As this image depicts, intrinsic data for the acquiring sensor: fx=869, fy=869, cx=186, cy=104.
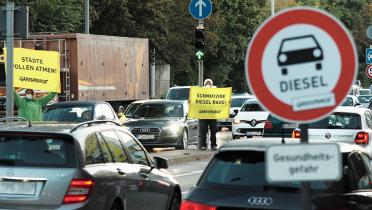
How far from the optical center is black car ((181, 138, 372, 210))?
22.8 ft

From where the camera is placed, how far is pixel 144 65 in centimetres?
3600

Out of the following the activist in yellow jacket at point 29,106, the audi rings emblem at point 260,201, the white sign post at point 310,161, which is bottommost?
the audi rings emblem at point 260,201

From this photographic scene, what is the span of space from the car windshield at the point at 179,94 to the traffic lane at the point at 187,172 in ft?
41.9

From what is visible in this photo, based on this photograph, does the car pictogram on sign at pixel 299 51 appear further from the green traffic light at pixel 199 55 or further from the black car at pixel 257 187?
the green traffic light at pixel 199 55

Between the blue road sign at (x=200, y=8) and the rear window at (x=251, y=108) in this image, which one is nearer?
the blue road sign at (x=200, y=8)

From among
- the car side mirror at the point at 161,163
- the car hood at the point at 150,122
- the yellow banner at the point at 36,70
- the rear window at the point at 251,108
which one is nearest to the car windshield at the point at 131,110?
the car hood at the point at 150,122

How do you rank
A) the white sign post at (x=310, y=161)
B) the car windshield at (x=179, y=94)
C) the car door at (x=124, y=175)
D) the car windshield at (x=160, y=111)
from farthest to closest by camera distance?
the car windshield at (x=179, y=94) → the car windshield at (x=160, y=111) → the car door at (x=124, y=175) → the white sign post at (x=310, y=161)

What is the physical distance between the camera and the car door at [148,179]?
9.69 metres

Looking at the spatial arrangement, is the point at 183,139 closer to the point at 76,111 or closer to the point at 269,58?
the point at 76,111

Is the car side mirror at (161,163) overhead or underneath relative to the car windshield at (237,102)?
overhead

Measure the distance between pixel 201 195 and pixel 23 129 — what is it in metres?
2.24

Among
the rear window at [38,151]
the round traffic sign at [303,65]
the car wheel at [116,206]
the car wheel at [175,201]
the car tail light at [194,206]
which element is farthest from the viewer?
the car wheel at [175,201]

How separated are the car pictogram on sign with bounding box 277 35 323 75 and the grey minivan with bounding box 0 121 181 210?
341cm

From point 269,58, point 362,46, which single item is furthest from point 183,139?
point 362,46
